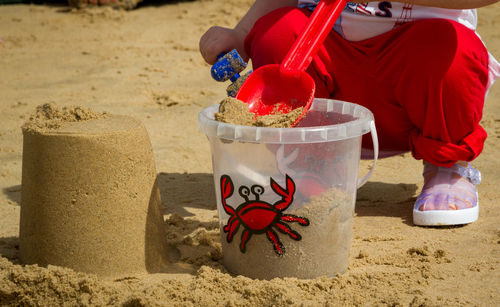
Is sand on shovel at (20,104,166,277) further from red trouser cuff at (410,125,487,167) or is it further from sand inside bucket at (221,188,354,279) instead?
red trouser cuff at (410,125,487,167)

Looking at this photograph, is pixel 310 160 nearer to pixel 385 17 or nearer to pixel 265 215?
pixel 265 215

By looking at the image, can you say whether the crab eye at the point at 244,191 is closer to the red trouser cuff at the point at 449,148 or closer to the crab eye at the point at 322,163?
the crab eye at the point at 322,163

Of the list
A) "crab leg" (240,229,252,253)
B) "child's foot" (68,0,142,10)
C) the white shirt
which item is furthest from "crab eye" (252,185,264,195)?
"child's foot" (68,0,142,10)

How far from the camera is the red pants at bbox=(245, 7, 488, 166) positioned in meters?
1.66

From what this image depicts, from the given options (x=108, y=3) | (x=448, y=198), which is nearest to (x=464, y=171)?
(x=448, y=198)

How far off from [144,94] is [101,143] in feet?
5.67

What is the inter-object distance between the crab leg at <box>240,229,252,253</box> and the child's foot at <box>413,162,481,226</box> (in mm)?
615

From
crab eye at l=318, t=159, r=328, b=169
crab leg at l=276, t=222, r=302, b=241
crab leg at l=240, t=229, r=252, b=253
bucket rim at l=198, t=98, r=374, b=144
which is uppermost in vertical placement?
bucket rim at l=198, t=98, r=374, b=144

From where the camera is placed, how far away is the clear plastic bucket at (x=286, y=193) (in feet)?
4.20

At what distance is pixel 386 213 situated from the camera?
184 cm

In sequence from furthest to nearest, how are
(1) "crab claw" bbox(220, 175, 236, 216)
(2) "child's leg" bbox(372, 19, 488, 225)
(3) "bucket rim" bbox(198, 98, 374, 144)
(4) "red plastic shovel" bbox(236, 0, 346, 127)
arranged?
1. (2) "child's leg" bbox(372, 19, 488, 225)
2. (4) "red plastic shovel" bbox(236, 0, 346, 127)
3. (1) "crab claw" bbox(220, 175, 236, 216)
4. (3) "bucket rim" bbox(198, 98, 374, 144)

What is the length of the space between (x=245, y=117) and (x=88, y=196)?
1.31ft

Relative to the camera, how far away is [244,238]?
1.36m

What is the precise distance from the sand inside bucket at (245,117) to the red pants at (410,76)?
19.0 inches
